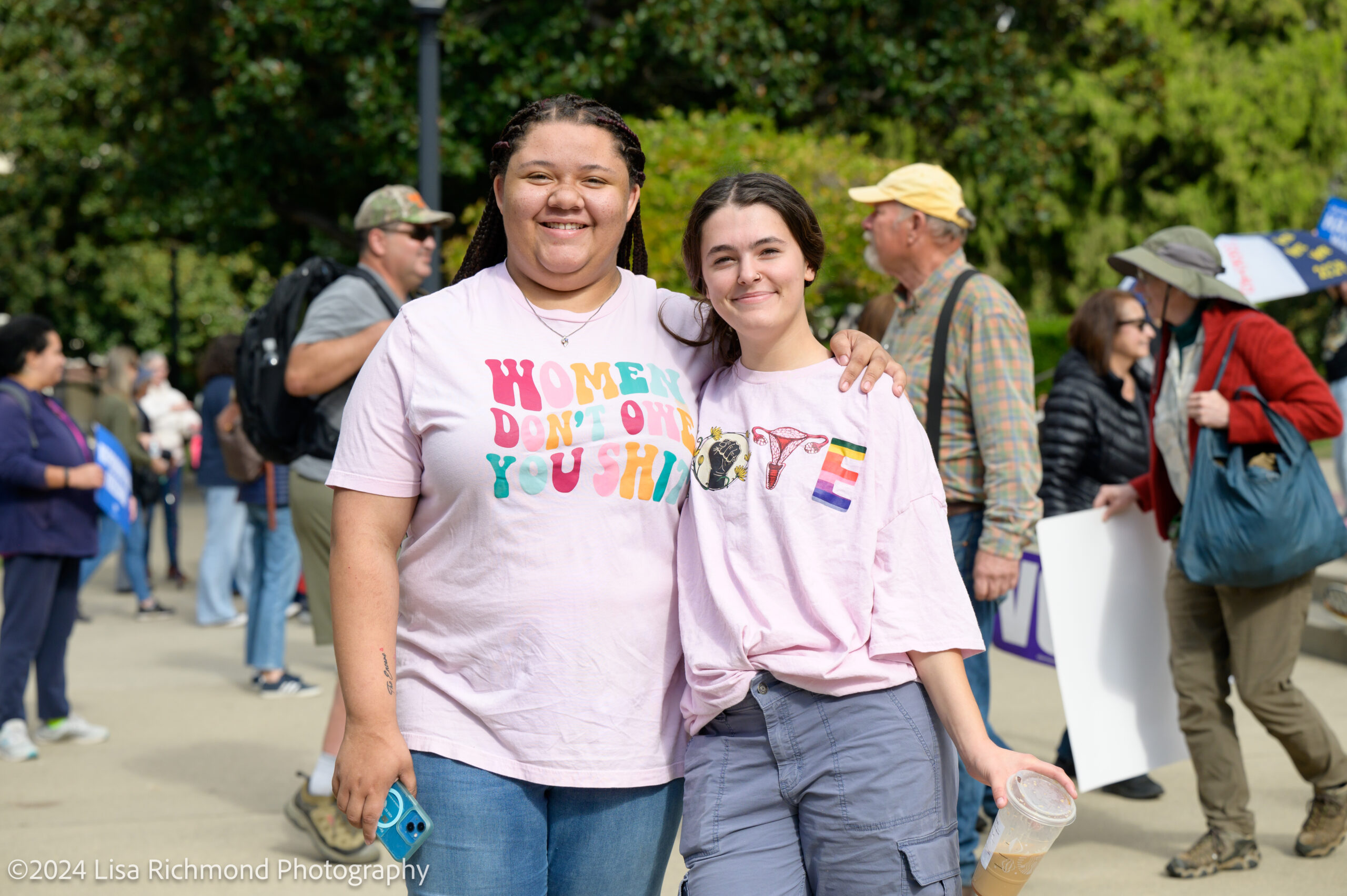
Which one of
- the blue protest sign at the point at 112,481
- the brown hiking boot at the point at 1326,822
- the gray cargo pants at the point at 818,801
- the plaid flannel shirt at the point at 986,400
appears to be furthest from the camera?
the blue protest sign at the point at 112,481

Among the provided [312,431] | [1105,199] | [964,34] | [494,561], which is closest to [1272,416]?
[494,561]

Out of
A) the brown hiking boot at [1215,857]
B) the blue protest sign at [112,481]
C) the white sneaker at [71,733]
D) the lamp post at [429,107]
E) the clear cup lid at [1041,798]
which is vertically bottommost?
the white sneaker at [71,733]

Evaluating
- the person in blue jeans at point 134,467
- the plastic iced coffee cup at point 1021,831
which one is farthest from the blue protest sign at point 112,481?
the plastic iced coffee cup at point 1021,831

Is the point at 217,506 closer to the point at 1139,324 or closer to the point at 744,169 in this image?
the point at 744,169

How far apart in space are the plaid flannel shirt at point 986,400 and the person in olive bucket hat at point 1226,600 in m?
0.67

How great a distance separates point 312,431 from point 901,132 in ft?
45.3

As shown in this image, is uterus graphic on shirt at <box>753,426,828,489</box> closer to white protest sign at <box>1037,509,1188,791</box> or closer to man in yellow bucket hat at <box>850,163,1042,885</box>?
man in yellow bucket hat at <box>850,163,1042,885</box>

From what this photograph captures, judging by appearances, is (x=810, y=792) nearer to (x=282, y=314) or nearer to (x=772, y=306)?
(x=772, y=306)

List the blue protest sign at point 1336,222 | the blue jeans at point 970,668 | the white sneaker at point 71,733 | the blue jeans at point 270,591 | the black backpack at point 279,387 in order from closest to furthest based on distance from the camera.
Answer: the blue jeans at point 970,668 < the black backpack at point 279,387 < the white sneaker at point 71,733 < the blue jeans at point 270,591 < the blue protest sign at point 1336,222

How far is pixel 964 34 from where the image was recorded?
583 inches

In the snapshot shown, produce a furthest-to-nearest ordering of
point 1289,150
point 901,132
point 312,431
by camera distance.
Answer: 1. point 1289,150
2. point 901,132
3. point 312,431

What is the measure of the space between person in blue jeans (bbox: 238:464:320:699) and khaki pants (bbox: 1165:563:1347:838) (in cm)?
475

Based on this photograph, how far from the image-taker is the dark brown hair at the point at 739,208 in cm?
228

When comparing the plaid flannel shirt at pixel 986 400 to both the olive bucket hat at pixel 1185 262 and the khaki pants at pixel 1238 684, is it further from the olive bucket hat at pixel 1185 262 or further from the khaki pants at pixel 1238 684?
the khaki pants at pixel 1238 684
